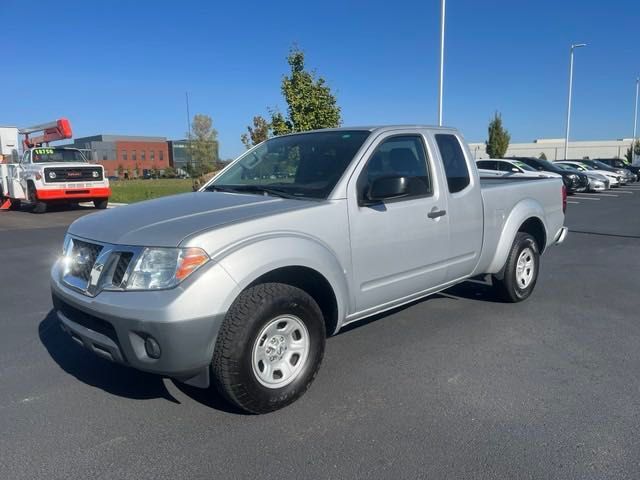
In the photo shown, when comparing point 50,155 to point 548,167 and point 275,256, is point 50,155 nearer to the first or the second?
point 275,256

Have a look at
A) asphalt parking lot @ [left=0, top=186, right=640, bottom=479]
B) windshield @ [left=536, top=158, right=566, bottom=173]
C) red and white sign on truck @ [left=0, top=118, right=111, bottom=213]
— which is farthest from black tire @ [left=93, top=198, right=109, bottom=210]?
windshield @ [left=536, top=158, right=566, bottom=173]

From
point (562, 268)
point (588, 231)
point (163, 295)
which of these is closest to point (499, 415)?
point (163, 295)

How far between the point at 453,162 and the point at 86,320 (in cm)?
329

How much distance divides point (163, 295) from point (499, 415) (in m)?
2.18

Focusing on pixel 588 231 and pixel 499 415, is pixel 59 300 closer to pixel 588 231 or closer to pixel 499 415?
pixel 499 415

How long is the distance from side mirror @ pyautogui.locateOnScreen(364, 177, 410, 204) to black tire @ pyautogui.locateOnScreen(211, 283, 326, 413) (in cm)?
90

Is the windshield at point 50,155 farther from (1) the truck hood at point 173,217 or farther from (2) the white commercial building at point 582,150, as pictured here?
(2) the white commercial building at point 582,150

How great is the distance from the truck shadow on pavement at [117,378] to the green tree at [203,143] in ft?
185

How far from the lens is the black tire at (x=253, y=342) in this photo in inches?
118

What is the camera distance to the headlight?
2885 millimetres

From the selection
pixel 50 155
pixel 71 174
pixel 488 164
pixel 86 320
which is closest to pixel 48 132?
pixel 50 155

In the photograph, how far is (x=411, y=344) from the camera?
14.7 ft

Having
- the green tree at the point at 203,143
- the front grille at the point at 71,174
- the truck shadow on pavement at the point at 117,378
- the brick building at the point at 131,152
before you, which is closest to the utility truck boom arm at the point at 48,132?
the front grille at the point at 71,174

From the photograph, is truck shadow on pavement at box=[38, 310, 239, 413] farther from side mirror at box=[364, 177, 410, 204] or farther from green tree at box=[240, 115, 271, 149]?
green tree at box=[240, 115, 271, 149]
